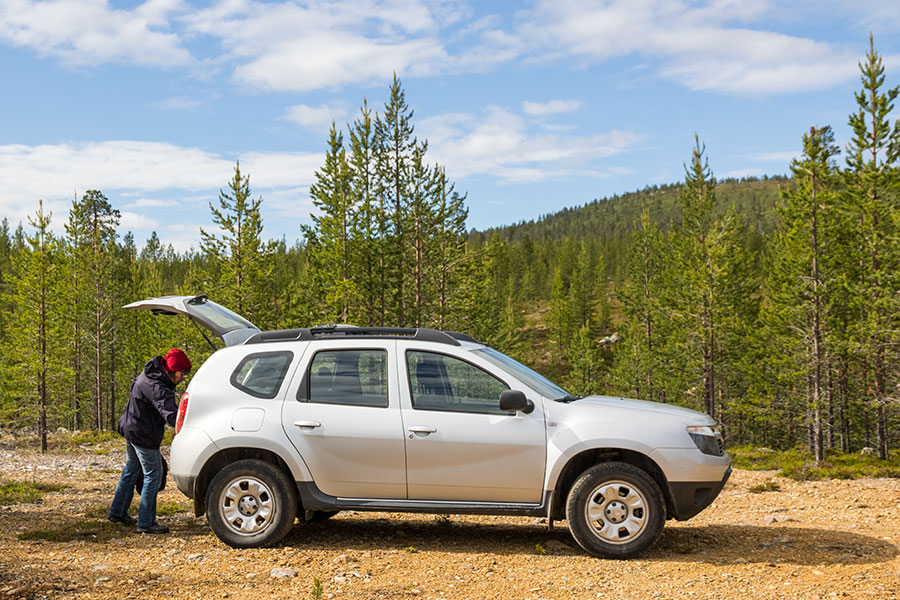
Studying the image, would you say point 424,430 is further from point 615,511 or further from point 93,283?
point 93,283

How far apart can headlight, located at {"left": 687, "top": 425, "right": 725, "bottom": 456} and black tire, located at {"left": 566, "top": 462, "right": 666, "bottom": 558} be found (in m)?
0.53

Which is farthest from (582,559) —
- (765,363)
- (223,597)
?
(765,363)

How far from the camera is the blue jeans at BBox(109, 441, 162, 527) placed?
284 inches

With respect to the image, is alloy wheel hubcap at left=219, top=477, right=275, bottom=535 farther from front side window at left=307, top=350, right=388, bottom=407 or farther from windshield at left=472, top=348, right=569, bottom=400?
windshield at left=472, top=348, right=569, bottom=400

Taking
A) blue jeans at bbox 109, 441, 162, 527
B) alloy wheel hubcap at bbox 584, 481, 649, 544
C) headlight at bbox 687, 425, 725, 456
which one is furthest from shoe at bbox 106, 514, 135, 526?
headlight at bbox 687, 425, 725, 456

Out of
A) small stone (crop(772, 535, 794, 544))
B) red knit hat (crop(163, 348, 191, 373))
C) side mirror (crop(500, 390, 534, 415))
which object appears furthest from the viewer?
red knit hat (crop(163, 348, 191, 373))

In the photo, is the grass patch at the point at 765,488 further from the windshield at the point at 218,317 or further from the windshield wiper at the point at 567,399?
the windshield at the point at 218,317

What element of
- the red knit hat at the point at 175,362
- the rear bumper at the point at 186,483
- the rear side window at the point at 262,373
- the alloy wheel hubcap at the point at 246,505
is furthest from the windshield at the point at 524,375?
the red knit hat at the point at 175,362

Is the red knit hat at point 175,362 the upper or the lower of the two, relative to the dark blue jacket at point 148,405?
upper

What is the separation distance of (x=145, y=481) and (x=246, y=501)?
62.6 inches

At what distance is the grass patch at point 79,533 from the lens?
6.95 meters

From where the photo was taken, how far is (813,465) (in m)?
18.9

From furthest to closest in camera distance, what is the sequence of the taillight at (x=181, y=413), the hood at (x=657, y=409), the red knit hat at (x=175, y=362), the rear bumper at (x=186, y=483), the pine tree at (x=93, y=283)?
the pine tree at (x=93, y=283) → the red knit hat at (x=175, y=362) → the taillight at (x=181, y=413) → the rear bumper at (x=186, y=483) → the hood at (x=657, y=409)

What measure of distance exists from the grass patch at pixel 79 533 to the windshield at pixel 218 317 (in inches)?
92.9
